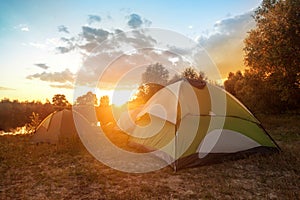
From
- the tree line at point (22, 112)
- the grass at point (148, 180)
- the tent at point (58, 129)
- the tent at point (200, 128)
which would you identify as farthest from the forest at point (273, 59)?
the tree line at point (22, 112)

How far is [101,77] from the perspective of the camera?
17.4 m

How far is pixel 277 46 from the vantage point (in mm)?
14414

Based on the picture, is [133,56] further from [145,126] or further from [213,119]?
[213,119]

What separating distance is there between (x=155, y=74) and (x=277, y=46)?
24.2 metres

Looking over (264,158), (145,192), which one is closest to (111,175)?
(145,192)

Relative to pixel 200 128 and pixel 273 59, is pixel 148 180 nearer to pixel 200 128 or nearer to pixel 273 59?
pixel 200 128

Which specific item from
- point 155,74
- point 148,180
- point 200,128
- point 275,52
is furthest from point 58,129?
point 155,74

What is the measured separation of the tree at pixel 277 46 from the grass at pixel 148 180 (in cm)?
802

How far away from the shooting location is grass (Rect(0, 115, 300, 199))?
17.1 ft

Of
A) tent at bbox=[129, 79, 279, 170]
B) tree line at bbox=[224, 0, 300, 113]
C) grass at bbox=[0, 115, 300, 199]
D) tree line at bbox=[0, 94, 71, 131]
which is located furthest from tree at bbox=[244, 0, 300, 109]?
tree line at bbox=[0, 94, 71, 131]

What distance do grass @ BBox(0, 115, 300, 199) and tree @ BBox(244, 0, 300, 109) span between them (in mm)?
8017

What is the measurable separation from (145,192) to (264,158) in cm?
395

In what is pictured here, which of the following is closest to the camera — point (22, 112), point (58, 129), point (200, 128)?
point (200, 128)

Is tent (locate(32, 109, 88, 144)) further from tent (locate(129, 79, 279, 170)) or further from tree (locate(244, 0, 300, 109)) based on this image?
tree (locate(244, 0, 300, 109))
